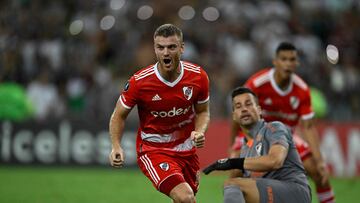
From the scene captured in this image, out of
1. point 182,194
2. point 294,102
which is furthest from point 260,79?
point 182,194

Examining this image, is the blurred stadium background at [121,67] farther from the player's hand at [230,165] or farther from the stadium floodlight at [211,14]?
the player's hand at [230,165]

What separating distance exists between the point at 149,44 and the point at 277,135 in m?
10.1

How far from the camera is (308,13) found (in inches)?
714

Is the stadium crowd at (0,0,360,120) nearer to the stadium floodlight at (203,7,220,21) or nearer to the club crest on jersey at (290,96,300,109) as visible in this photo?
the stadium floodlight at (203,7,220,21)

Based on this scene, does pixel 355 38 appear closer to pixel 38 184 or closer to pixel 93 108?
pixel 93 108

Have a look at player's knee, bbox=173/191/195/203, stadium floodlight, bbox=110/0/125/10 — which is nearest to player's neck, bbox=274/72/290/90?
player's knee, bbox=173/191/195/203

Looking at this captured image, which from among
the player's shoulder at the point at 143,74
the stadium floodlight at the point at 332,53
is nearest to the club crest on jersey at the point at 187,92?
the player's shoulder at the point at 143,74

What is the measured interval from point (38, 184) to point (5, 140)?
277 cm

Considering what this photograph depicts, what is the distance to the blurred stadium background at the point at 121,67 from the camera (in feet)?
48.3

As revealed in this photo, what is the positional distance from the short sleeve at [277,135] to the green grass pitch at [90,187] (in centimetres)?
396

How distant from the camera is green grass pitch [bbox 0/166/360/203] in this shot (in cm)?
1068

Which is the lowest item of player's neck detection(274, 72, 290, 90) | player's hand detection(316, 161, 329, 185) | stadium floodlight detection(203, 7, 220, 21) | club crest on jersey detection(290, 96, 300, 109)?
player's hand detection(316, 161, 329, 185)

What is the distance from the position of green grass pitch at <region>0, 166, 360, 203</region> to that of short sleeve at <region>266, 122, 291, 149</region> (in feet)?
13.0

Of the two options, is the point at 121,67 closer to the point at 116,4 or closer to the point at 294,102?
the point at 116,4
